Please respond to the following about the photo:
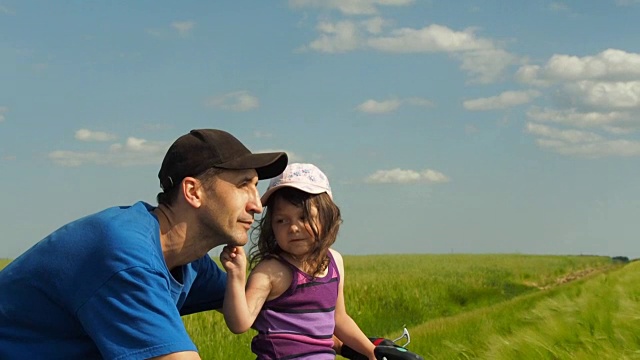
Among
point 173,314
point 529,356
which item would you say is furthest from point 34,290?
point 529,356

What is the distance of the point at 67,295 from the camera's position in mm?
2770

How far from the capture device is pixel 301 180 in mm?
3770

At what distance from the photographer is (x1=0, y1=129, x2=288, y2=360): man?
103 inches

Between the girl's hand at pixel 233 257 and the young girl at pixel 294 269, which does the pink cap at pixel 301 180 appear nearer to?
the young girl at pixel 294 269

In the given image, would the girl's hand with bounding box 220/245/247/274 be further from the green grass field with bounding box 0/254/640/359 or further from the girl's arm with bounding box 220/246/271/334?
the green grass field with bounding box 0/254/640/359

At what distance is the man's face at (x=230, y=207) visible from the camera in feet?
9.71

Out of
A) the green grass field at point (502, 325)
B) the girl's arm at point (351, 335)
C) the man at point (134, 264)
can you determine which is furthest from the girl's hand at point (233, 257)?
the green grass field at point (502, 325)

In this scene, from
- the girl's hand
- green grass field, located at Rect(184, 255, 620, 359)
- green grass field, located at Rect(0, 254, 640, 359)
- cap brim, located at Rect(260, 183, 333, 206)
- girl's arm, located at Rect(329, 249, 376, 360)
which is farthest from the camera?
green grass field, located at Rect(184, 255, 620, 359)

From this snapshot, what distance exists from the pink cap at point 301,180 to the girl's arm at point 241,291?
1.13 feet

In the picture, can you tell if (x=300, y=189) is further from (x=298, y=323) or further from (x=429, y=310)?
(x=429, y=310)

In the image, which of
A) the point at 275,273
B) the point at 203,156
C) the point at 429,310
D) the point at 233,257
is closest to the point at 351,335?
the point at 275,273

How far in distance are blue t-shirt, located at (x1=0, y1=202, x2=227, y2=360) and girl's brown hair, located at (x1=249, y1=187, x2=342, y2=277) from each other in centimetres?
82

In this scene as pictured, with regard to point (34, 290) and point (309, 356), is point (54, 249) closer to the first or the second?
point (34, 290)

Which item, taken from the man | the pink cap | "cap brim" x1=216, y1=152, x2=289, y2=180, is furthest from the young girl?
the man
